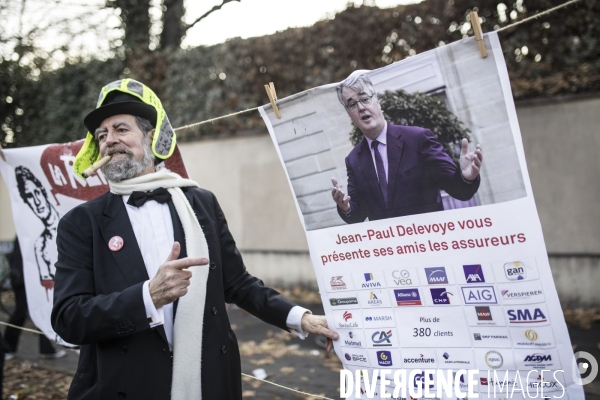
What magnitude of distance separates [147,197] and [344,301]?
1.05 meters

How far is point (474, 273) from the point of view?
80.3 inches

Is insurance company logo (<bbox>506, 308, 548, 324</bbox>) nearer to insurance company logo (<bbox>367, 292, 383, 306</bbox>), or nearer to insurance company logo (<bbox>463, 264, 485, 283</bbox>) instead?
insurance company logo (<bbox>463, 264, 485, 283</bbox>)

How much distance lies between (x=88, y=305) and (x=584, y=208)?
616 centimetres

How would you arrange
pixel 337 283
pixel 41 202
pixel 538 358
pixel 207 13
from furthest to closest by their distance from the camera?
pixel 207 13 < pixel 41 202 < pixel 337 283 < pixel 538 358

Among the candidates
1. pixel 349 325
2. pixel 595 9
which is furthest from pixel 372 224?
pixel 595 9

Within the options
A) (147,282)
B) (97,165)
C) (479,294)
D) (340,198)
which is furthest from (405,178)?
(97,165)

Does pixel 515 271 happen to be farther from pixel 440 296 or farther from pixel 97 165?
pixel 97 165

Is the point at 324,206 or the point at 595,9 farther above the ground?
the point at 595,9

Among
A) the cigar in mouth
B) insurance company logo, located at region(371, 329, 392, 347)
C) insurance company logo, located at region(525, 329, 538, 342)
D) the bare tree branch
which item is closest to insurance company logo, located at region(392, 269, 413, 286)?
insurance company logo, located at region(371, 329, 392, 347)

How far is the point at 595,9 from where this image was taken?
646 cm

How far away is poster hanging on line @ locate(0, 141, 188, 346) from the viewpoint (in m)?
3.86

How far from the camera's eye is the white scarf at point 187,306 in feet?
7.35

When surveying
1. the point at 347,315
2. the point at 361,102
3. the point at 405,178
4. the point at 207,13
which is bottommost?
the point at 347,315

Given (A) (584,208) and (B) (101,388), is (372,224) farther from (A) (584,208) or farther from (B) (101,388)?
(A) (584,208)
